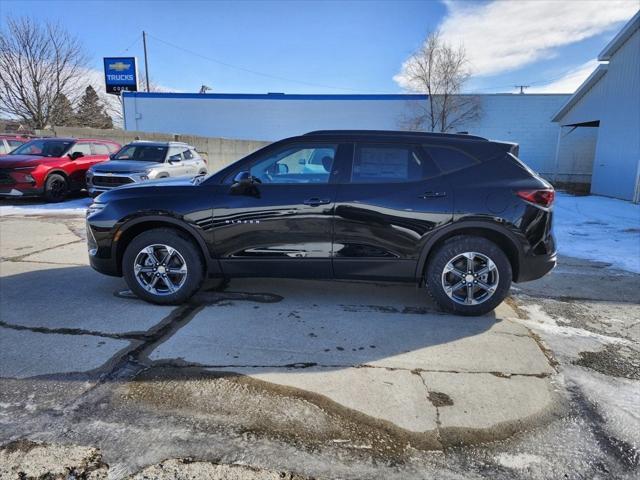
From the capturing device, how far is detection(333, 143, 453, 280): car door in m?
4.08

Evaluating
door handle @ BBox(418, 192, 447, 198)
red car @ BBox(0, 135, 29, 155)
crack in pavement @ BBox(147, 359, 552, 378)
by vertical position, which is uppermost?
red car @ BBox(0, 135, 29, 155)

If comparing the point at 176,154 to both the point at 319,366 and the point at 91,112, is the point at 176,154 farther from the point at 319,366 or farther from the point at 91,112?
the point at 91,112

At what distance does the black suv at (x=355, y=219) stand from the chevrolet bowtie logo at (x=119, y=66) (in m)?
35.0

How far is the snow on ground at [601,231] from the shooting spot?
714 cm

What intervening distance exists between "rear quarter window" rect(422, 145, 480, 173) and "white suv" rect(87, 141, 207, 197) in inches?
321

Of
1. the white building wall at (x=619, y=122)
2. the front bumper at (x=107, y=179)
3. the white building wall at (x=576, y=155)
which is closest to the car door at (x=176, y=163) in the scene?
the front bumper at (x=107, y=179)

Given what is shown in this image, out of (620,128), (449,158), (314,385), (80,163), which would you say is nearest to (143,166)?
(80,163)

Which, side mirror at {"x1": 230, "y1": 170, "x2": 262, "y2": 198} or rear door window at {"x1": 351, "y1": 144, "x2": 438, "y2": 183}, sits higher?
rear door window at {"x1": 351, "y1": 144, "x2": 438, "y2": 183}

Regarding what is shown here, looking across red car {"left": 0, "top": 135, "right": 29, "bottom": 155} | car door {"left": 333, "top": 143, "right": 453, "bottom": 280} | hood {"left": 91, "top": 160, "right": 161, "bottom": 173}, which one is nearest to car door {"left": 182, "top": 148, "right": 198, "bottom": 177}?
hood {"left": 91, "top": 160, "right": 161, "bottom": 173}

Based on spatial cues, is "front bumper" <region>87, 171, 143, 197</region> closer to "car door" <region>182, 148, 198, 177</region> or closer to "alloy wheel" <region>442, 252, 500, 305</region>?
"car door" <region>182, 148, 198, 177</region>

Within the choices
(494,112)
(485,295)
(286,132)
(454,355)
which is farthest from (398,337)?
(286,132)

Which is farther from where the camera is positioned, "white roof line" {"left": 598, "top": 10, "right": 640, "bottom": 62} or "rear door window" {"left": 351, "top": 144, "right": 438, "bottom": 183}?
"white roof line" {"left": 598, "top": 10, "right": 640, "bottom": 62}

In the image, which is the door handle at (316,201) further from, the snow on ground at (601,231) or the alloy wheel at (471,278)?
the snow on ground at (601,231)

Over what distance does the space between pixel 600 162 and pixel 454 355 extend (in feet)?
54.4
